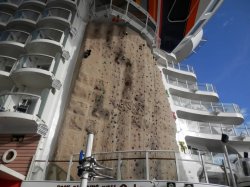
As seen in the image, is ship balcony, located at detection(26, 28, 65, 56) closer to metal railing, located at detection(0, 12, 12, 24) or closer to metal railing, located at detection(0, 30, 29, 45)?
metal railing, located at detection(0, 30, 29, 45)

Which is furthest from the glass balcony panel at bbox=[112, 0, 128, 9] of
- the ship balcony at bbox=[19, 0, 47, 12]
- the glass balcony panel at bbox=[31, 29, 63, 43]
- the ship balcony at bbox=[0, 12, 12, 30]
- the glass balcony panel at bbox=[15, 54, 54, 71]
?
the glass balcony panel at bbox=[15, 54, 54, 71]

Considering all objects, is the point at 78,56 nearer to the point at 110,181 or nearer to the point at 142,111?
the point at 142,111

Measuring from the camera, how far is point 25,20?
69.4ft

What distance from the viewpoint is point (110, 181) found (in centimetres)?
1012

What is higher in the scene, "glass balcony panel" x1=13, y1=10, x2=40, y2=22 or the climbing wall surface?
"glass balcony panel" x1=13, y1=10, x2=40, y2=22

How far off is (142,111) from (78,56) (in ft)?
23.3

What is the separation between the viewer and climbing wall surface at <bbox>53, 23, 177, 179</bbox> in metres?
15.7

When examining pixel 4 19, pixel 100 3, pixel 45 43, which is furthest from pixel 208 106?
pixel 4 19

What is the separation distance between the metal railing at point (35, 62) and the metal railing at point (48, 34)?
5.40 feet

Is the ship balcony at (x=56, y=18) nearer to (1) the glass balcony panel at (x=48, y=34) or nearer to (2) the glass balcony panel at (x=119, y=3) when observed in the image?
(1) the glass balcony panel at (x=48, y=34)

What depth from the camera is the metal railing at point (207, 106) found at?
1115 inches

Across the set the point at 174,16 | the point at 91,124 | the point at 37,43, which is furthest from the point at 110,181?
the point at 174,16

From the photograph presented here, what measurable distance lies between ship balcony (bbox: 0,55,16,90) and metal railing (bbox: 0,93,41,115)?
6.01ft

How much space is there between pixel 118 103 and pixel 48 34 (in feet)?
26.8
